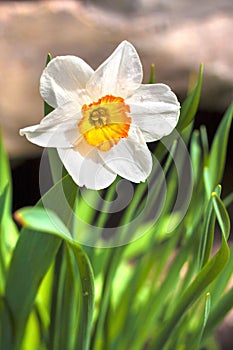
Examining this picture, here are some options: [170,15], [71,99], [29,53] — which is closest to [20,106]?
[29,53]

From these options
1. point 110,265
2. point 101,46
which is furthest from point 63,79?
point 101,46

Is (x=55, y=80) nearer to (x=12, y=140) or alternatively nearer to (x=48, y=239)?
(x=48, y=239)

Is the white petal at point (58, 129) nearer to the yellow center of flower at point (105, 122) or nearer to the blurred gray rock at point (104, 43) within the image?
the yellow center of flower at point (105, 122)

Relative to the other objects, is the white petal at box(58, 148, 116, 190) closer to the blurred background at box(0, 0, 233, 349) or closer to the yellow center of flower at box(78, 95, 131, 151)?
the yellow center of flower at box(78, 95, 131, 151)

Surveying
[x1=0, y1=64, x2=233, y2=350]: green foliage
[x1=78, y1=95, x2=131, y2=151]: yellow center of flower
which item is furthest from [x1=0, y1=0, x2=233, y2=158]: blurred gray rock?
[x1=78, y1=95, x2=131, y2=151]: yellow center of flower

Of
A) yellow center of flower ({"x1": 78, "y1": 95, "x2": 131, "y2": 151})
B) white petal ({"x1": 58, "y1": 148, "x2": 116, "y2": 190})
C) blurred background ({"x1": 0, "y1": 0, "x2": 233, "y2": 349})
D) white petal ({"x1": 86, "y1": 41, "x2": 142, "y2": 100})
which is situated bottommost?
blurred background ({"x1": 0, "y1": 0, "x2": 233, "y2": 349})
